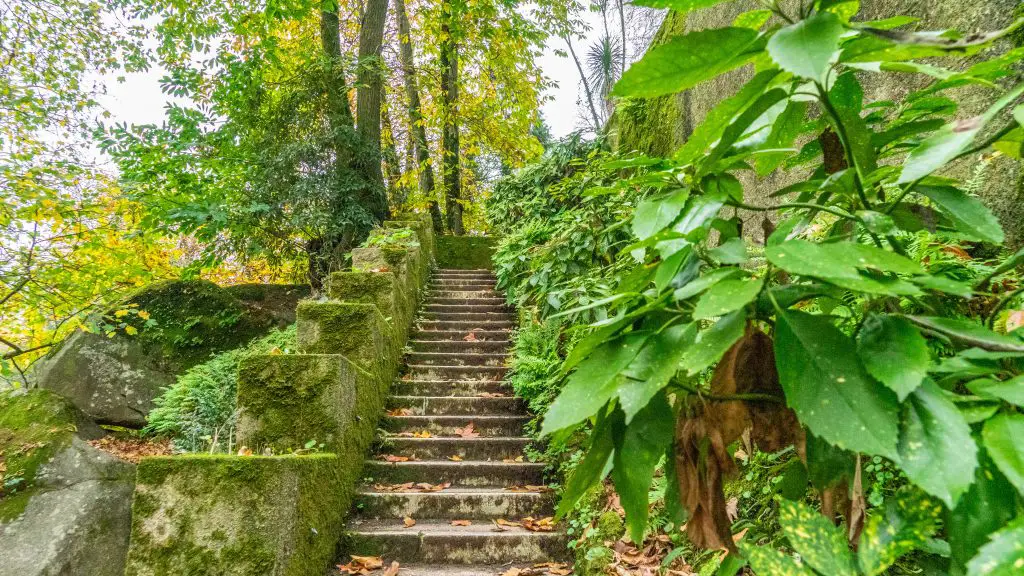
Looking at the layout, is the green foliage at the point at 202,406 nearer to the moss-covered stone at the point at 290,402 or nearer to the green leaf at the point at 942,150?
the moss-covered stone at the point at 290,402

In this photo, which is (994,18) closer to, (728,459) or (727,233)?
(727,233)

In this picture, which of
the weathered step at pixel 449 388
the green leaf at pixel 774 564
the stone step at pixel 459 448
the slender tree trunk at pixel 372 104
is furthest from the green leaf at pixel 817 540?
the slender tree trunk at pixel 372 104

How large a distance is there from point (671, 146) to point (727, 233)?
5.08m

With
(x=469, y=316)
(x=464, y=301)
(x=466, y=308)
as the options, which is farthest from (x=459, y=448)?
(x=464, y=301)

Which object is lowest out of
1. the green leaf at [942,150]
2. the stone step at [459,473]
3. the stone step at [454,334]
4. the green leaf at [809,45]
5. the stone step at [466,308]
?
the stone step at [459,473]

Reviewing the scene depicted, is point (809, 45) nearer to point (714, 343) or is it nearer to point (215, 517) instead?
point (714, 343)

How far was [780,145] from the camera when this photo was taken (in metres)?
0.79

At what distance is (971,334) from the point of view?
550mm

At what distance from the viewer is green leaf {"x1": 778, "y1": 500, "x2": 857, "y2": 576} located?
533mm

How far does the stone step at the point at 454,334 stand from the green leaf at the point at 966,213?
19.6 feet

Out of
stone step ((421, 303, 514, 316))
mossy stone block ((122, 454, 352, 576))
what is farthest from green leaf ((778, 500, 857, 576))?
stone step ((421, 303, 514, 316))

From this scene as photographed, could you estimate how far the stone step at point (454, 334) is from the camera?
6.62 m

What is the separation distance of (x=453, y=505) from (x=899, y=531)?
355 centimetres

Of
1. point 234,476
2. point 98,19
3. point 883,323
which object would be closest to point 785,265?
point 883,323
